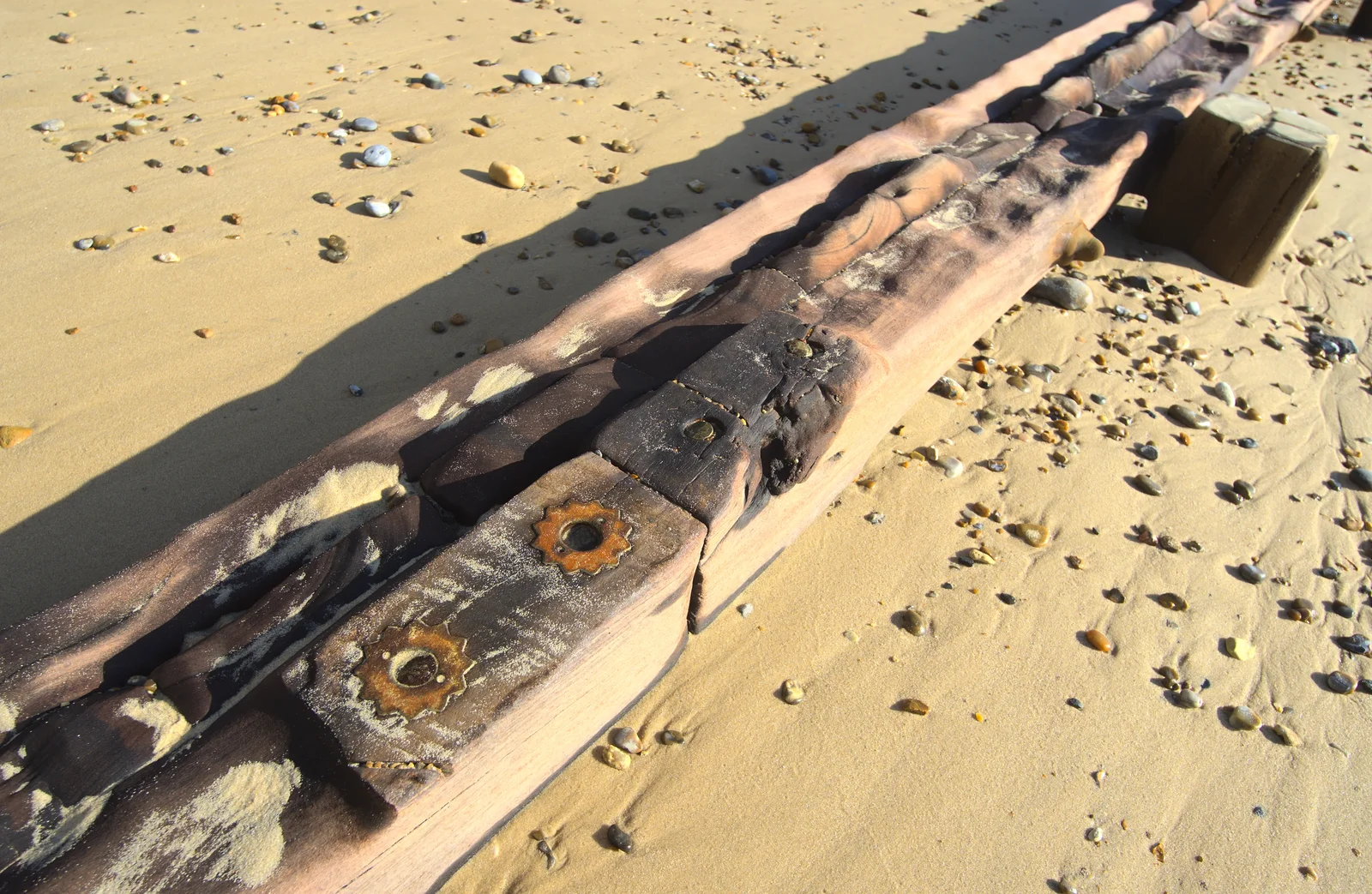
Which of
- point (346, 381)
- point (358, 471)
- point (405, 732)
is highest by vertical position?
point (405, 732)

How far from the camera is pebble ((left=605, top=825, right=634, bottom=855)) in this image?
84.2 inches

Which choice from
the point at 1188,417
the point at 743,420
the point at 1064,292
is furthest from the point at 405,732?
the point at 1064,292

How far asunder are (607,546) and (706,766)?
84 centimetres

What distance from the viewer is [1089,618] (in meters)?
2.80

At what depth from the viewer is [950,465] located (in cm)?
320

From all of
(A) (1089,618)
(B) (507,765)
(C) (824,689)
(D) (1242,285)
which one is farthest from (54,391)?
(D) (1242,285)

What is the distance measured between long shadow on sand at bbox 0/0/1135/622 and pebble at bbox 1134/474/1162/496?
230cm

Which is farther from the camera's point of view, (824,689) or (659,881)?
(824,689)

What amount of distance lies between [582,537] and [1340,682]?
2538mm

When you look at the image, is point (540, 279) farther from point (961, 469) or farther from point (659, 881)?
point (659, 881)

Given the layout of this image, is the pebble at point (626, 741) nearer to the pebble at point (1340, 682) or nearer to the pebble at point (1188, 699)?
the pebble at point (1188, 699)

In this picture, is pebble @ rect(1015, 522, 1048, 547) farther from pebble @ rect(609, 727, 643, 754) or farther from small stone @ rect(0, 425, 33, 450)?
small stone @ rect(0, 425, 33, 450)

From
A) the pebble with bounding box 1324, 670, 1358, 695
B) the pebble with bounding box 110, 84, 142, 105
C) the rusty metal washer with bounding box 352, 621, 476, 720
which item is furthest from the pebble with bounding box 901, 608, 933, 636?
the pebble with bounding box 110, 84, 142, 105

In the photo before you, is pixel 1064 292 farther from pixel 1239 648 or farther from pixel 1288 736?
pixel 1288 736
